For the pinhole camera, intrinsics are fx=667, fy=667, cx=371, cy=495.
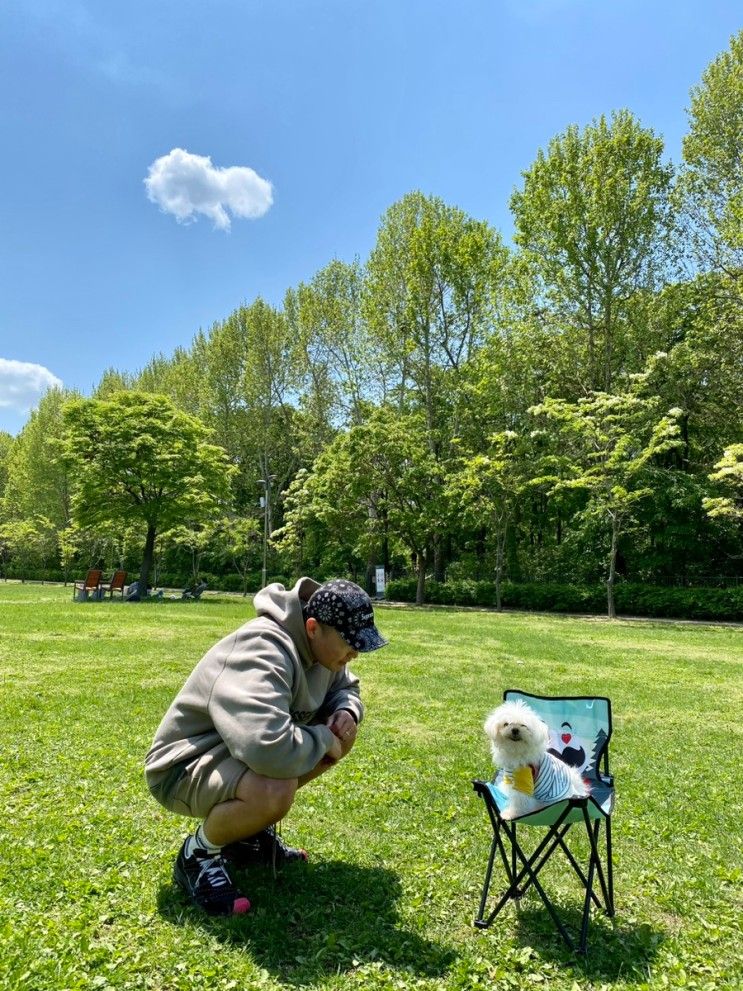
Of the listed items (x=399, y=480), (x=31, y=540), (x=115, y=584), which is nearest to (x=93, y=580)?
(x=115, y=584)

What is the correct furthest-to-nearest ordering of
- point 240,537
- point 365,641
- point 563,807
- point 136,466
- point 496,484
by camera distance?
point 240,537
point 136,466
point 496,484
point 365,641
point 563,807

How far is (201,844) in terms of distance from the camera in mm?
2572

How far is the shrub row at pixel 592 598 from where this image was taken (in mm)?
18516

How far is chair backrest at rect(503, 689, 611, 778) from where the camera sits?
269cm

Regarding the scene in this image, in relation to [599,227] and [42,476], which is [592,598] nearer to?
[599,227]

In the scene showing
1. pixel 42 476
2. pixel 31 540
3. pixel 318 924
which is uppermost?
pixel 42 476

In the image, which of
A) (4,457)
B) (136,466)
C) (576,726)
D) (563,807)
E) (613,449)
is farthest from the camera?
(4,457)

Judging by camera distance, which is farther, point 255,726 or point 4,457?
point 4,457

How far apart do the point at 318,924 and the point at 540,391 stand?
24.4 meters

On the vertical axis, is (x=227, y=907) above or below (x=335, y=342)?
below

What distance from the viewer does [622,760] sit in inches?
180

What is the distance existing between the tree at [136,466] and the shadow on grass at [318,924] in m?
20.0

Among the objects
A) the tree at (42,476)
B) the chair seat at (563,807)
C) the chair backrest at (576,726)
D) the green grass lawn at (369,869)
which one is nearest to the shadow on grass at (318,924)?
the green grass lawn at (369,869)

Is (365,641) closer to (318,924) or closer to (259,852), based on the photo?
(318,924)
